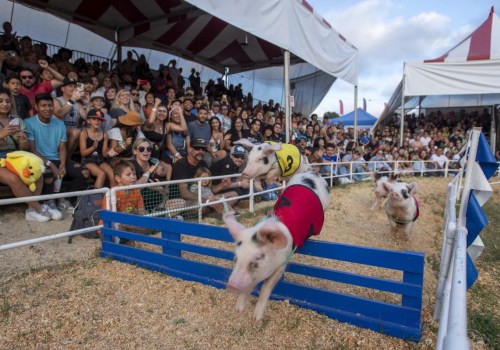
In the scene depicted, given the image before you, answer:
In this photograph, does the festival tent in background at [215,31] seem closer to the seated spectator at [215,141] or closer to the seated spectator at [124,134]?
the seated spectator at [215,141]

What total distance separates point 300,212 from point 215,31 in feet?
33.5

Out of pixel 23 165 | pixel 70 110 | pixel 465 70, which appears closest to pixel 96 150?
pixel 70 110

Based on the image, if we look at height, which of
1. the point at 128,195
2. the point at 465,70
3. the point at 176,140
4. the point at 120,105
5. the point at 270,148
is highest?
the point at 465,70

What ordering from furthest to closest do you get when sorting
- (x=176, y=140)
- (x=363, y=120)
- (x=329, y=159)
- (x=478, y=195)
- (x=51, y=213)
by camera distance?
(x=363, y=120), (x=329, y=159), (x=176, y=140), (x=51, y=213), (x=478, y=195)

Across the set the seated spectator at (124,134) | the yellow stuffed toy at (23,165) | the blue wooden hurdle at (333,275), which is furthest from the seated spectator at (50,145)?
the blue wooden hurdle at (333,275)

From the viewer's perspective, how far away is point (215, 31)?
1143cm

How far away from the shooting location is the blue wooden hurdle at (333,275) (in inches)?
97.4

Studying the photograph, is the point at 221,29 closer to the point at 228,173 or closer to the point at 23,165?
the point at 228,173

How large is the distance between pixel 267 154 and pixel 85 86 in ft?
15.2

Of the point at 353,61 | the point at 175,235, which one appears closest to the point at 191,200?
the point at 175,235

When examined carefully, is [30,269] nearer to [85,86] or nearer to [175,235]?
[175,235]

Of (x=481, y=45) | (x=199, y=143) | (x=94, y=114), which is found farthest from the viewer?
(x=481, y=45)

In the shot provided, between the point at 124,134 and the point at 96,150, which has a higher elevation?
the point at 124,134

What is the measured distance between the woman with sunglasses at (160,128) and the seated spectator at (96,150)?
0.76 meters
